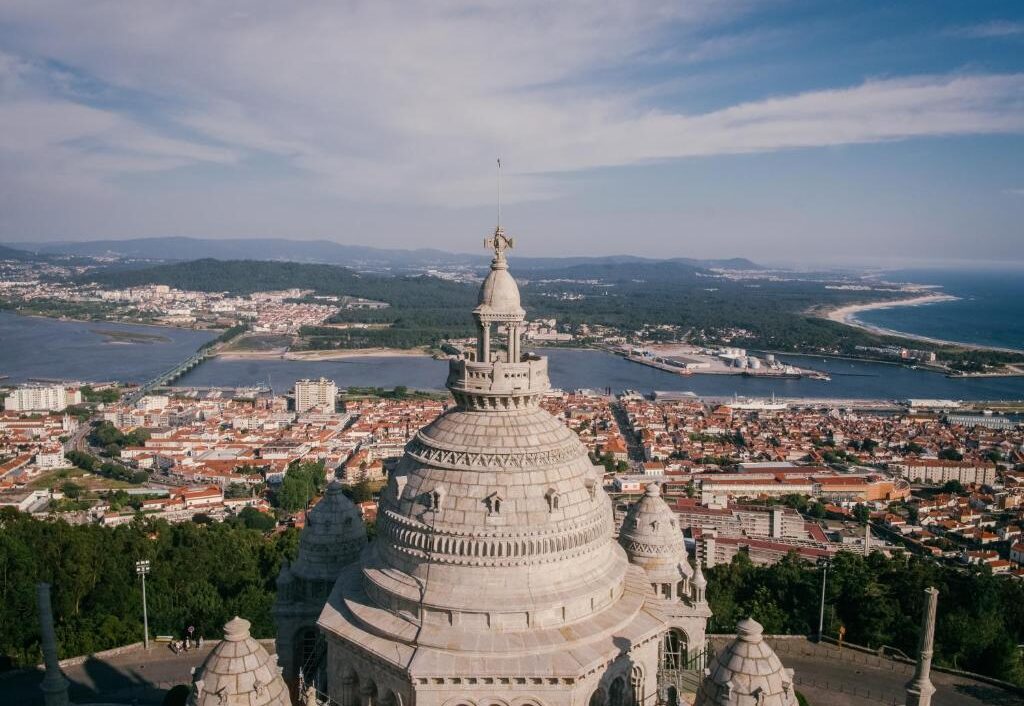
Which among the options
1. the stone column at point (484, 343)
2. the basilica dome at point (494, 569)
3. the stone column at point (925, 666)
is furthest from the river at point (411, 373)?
the stone column at point (925, 666)

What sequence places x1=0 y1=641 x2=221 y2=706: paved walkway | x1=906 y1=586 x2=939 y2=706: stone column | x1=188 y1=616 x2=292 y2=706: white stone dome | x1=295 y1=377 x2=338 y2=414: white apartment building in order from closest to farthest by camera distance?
x1=188 y1=616 x2=292 y2=706: white stone dome < x1=906 y1=586 x2=939 y2=706: stone column < x1=0 y1=641 x2=221 y2=706: paved walkway < x1=295 y1=377 x2=338 y2=414: white apartment building

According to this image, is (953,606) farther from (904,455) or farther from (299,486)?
(904,455)

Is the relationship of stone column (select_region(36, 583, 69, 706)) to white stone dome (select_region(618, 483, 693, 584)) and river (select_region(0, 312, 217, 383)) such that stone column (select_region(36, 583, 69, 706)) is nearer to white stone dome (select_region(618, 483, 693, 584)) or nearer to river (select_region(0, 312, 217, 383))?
white stone dome (select_region(618, 483, 693, 584))

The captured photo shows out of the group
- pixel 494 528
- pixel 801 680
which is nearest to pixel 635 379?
pixel 801 680

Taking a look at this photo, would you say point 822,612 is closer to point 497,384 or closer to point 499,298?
point 497,384

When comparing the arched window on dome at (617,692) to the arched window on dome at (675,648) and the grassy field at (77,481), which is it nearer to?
the arched window on dome at (675,648)

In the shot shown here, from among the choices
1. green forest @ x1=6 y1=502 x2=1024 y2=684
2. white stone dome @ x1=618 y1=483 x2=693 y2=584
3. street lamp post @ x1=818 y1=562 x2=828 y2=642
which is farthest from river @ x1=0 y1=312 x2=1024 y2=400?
white stone dome @ x1=618 y1=483 x2=693 y2=584
